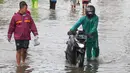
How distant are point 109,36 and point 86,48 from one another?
196 inches

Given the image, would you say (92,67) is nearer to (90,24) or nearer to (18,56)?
(90,24)

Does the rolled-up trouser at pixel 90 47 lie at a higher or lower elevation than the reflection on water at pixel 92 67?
higher

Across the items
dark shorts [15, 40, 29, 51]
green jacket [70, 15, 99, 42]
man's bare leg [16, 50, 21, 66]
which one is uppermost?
green jacket [70, 15, 99, 42]

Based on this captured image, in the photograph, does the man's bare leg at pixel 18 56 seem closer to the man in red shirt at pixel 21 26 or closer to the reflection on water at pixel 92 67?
the man in red shirt at pixel 21 26

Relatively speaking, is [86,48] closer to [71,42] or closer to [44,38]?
[71,42]

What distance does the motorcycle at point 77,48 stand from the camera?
32.9ft

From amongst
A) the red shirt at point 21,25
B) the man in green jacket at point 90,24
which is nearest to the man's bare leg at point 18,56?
the red shirt at point 21,25

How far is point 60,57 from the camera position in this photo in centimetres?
1170

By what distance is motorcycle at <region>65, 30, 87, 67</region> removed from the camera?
10.0 m

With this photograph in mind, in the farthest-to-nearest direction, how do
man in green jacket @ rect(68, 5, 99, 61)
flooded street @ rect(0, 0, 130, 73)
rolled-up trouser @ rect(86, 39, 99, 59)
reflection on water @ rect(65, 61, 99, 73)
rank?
rolled-up trouser @ rect(86, 39, 99, 59)
man in green jacket @ rect(68, 5, 99, 61)
flooded street @ rect(0, 0, 130, 73)
reflection on water @ rect(65, 61, 99, 73)

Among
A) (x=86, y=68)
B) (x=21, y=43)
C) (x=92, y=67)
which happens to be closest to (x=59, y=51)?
(x=92, y=67)

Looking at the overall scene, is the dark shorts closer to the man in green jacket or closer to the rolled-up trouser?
the man in green jacket

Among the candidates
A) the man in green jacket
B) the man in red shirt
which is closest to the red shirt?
the man in red shirt

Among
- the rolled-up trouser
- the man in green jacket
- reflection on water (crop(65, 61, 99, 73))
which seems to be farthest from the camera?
the rolled-up trouser
